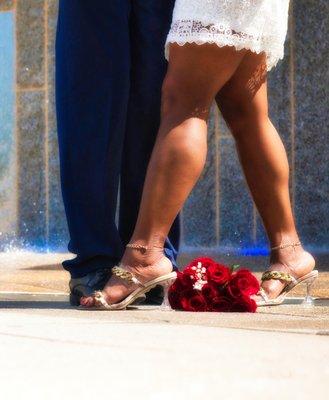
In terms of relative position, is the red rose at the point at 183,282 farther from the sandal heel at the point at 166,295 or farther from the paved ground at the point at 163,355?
the paved ground at the point at 163,355

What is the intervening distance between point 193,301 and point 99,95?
648mm

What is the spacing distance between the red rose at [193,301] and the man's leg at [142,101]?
297 mm

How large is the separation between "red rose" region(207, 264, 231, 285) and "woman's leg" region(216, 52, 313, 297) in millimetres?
175

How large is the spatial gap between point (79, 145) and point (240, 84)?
482 mm

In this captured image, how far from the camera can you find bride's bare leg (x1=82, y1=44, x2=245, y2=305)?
3537mm

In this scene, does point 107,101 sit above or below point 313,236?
above

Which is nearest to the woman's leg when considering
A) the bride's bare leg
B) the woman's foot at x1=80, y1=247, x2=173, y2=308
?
the bride's bare leg

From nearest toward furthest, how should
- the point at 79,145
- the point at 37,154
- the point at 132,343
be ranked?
the point at 132,343
the point at 79,145
the point at 37,154

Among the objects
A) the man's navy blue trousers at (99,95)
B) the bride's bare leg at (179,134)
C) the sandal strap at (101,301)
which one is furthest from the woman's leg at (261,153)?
the sandal strap at (101,301)

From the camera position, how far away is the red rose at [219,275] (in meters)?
3.61

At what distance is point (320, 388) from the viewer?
1947 mm

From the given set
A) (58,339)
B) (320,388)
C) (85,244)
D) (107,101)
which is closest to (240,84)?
(107,101)

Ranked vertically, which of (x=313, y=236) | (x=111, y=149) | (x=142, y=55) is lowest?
(x=313, y=236)

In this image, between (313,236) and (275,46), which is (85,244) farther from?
(313,236)
